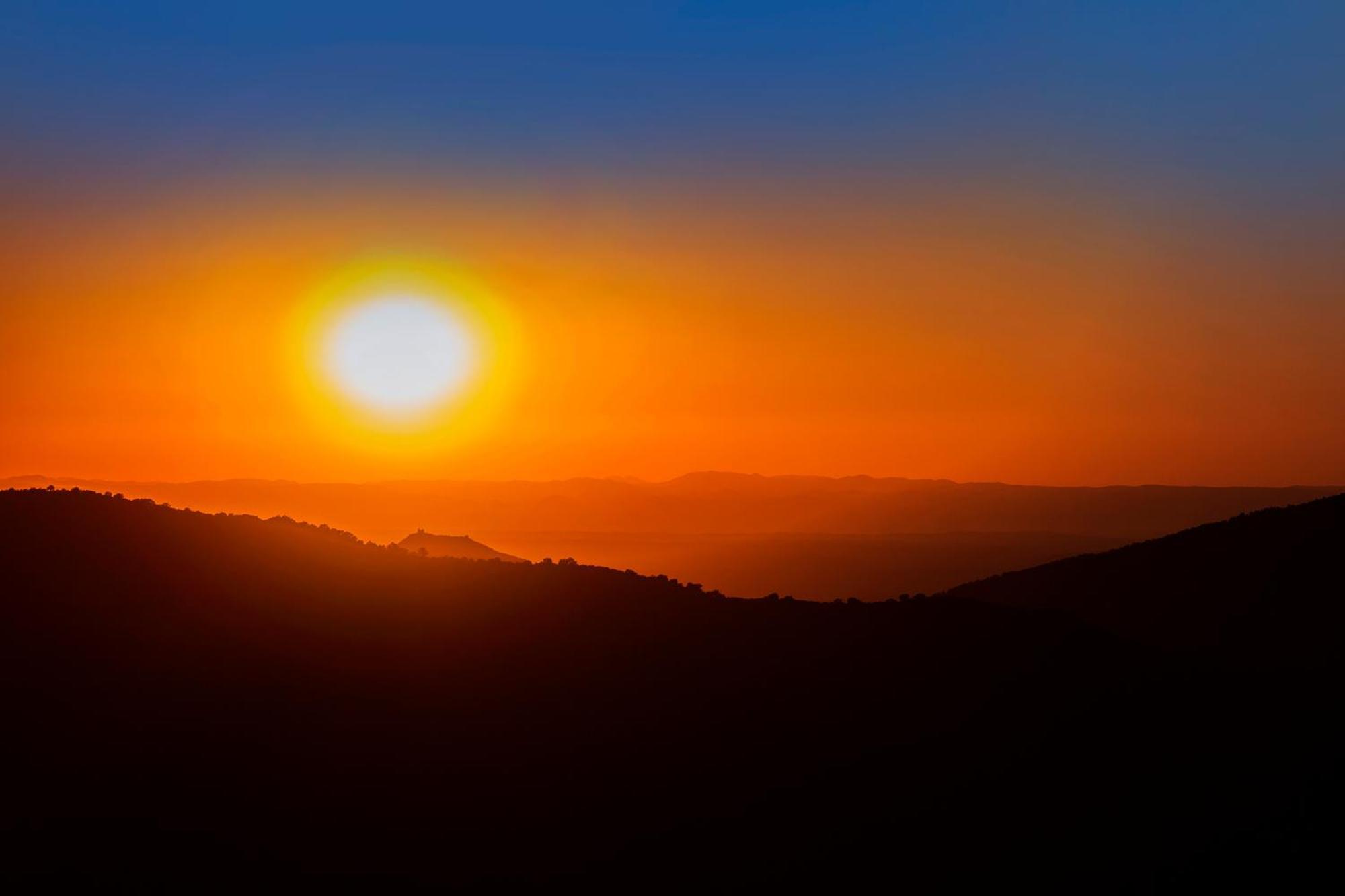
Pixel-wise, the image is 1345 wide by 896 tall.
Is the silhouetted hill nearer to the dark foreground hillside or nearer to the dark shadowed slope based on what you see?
the dark shadowed slope

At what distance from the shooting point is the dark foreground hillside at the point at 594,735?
16.3 metres

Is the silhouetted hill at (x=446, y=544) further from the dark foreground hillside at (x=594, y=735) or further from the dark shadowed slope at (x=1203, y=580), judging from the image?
the dark foreground hillside at (x=594, y=735)

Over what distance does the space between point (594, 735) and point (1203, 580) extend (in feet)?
77.0

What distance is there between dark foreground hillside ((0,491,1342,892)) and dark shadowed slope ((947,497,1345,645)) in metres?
8.62

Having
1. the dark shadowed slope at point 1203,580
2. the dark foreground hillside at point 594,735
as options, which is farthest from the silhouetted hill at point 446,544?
the dark foreground hillside at point 594,735

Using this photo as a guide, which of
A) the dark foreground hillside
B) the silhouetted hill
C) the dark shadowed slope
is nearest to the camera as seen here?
the dark foreground hillside

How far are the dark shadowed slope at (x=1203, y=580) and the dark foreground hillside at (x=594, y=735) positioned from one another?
28.3ft

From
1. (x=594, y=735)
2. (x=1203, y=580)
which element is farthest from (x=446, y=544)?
(x=594, y=735)

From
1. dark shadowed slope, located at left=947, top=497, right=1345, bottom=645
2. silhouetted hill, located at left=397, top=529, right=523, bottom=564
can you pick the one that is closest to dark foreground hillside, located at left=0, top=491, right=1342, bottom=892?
dark shadowed slope, located at left=947, top=497, right=1345, bottom=645

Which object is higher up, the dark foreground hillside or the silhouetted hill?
the silhouetted hill

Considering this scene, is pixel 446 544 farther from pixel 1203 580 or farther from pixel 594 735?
pixel 594 735

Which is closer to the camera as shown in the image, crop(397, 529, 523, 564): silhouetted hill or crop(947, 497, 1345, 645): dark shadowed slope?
crop(947, 497, 1345, 645): dark shadowed slope

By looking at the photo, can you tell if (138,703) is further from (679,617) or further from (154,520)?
(679,617)

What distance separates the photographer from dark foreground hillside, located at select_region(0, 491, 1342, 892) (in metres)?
16.3
